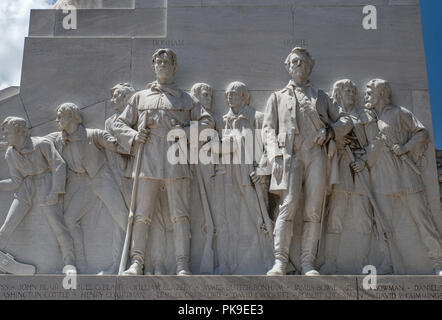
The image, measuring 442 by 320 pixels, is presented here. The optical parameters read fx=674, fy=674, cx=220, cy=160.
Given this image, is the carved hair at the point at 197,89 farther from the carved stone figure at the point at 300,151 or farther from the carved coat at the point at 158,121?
the carved stone figure at the point at 300,151

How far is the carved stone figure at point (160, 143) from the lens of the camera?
37.2ft

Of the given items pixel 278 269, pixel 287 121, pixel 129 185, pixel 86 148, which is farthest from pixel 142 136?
pixel 278 269

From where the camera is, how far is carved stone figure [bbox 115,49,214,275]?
446 inches

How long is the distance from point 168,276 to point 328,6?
6.24 meters

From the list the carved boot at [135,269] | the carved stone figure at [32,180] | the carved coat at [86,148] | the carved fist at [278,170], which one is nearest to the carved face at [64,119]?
the carved coat at [86,148]

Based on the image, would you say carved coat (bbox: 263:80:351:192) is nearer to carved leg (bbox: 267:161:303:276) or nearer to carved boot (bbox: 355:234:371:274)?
carved leg (bbox: 267:161:303:276)

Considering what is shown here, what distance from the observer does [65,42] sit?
514 inches

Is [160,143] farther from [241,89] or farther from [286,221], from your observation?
[286,221]

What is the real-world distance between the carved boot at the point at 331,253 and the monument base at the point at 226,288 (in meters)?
0.70

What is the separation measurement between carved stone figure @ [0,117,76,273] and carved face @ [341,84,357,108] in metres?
5.19

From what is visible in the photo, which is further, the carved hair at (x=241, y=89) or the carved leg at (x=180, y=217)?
the carved hair at (x=241, y=89)

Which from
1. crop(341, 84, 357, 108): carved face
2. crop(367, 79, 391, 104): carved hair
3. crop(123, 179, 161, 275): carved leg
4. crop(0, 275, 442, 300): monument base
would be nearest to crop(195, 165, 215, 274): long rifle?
crop(0, 275, 442, 300): monument base
